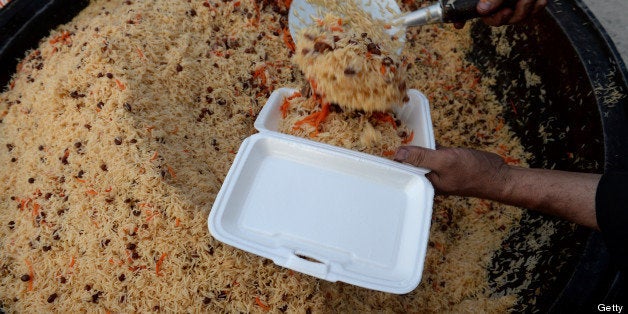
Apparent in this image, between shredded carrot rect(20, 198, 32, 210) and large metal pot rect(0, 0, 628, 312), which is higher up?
shredded carrot rect(20, 198, 32, 210)

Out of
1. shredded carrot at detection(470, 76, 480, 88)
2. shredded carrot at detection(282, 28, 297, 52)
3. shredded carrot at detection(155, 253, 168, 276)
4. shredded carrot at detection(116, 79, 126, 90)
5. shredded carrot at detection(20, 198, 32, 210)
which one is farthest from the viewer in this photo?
shredded carrot at detection(470, 76, 480, 88)

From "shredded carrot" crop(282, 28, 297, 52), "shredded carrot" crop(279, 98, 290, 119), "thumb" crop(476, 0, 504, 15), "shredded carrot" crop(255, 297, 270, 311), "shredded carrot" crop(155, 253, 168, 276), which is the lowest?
"shredded carrot" crop(255, 297, 270, 311)

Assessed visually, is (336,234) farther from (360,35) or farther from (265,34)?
(265,34)

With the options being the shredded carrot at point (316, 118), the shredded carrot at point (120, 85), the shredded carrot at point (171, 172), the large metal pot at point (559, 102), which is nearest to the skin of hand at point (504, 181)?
the large metal pot at point (559, 102)

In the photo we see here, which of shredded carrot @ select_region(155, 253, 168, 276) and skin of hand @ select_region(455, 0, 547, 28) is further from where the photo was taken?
skin of hand @ select_region(455, 0, 547, 28)

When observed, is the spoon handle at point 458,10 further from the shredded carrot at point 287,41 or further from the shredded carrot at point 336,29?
the shredded carrot at point 287,41

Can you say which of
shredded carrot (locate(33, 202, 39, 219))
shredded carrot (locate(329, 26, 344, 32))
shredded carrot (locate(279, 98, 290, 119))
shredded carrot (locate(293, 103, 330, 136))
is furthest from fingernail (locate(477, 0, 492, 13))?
shredded carrot (locate(33, 202, 39, 219))

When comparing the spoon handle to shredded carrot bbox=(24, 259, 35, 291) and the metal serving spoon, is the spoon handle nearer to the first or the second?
the metal serving spoon

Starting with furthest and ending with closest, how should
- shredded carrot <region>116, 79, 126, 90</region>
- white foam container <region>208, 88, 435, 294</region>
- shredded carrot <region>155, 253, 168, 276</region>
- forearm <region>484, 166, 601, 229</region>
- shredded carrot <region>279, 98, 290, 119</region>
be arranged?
shredded carrot <region>279, 98, 290, 119</region>, shredded carrot <region>116, 79, 126, 90</region>, shredded carrot <region>155, 253, 168, 276</region>, forearm <region>484, 166, 601, 229</region>, white foam container <region>208, 88, 435, 294</region>
